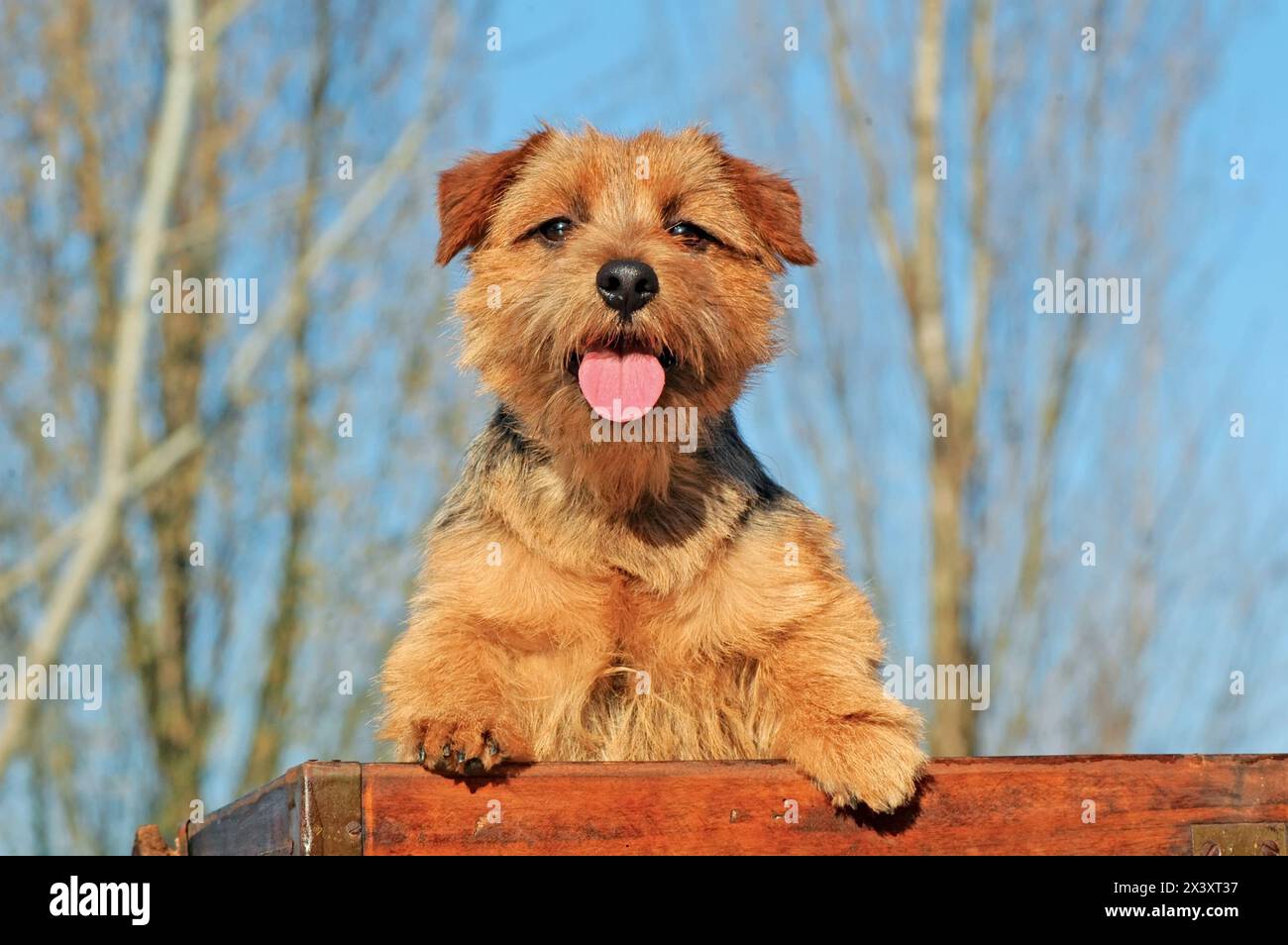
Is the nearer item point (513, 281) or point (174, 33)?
point (513, 281)

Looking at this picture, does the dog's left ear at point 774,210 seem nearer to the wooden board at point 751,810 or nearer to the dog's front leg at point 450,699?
the dog's front leg at point 450,699

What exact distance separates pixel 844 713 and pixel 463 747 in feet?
3.41

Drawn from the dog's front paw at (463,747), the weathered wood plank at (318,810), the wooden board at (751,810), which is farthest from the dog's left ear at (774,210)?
the weathered wood plank at (318,810)

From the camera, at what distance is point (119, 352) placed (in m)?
11.3

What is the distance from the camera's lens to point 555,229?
4.57m

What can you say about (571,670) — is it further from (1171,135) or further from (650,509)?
(1171,135)

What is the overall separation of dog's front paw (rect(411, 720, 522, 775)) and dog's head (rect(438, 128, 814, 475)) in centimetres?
101

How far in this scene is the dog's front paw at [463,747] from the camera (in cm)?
351

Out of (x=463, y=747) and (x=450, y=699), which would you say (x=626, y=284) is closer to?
(x=450, y=699)

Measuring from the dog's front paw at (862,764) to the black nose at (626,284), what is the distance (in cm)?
126

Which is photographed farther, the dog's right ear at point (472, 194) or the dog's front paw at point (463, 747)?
the dog's right ear at point (472, 194)
